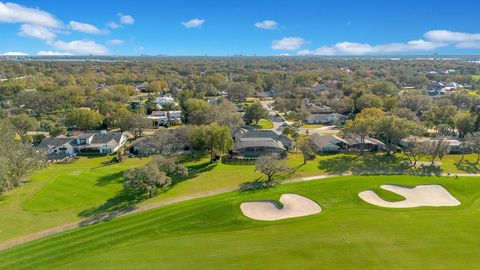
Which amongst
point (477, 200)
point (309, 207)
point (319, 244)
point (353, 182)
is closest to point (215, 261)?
point (319, 244)

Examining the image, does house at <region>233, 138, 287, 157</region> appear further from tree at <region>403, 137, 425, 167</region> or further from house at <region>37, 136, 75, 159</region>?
house at <region>37, 136, 75, 159</region>

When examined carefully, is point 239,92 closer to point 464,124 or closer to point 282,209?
point 464,124

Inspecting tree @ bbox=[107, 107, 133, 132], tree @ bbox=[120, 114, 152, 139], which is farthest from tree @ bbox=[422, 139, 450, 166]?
tree @ bbox=[107, 107, 133, 132]

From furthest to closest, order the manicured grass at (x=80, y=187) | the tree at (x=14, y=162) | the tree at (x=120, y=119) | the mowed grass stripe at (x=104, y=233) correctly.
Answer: the tree at (x=120, y=119)
the tree at (x=14, y=162)
the manicured grass at (x=80, y=187)
the mowed grass stripe at (x=104, y=233)

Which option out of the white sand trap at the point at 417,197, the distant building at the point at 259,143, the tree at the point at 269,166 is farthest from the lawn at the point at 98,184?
the white sand trap at the point at 417,197

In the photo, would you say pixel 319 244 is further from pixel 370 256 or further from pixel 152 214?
pixel 152 214

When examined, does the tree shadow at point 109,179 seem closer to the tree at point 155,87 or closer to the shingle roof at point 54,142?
the shingle roof at point 54,142

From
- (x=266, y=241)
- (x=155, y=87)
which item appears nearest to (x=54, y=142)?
(x=266, y=241)
